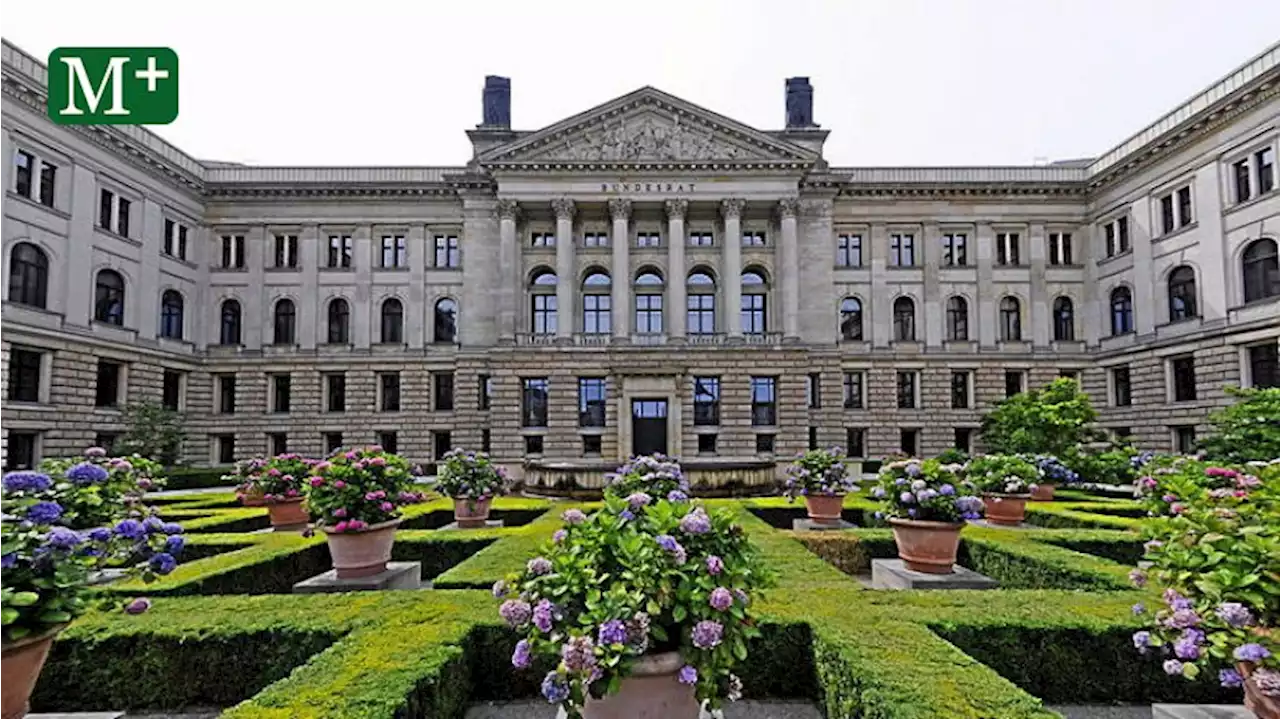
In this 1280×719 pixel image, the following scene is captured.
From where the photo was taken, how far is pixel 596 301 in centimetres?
3959

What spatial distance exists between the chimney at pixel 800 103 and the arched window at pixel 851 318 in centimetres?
1095

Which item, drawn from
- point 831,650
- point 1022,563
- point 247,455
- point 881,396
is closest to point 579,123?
point 881,396

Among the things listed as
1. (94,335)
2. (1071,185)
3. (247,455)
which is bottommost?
(247,455)

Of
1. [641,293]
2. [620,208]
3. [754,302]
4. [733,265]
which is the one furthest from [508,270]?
[754,302]

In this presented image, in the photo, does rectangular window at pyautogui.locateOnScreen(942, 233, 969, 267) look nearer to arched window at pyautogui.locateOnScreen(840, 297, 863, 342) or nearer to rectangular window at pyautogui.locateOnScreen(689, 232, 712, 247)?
arched window at pyautogui.locateOnScreen(840, 297, 863, 342)

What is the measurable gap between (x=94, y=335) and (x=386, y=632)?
33.1 m

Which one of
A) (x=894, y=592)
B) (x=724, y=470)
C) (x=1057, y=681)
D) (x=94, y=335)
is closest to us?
(x=1057, y=681)

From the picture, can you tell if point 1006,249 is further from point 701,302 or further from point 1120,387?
point 701,302

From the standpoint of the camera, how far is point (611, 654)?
4027 mm

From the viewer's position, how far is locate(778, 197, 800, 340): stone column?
3738cm

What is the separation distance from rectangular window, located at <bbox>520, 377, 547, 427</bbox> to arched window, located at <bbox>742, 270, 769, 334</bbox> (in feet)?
39.3

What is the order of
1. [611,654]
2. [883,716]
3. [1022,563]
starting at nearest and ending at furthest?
[611,654], [883,716], [1022,563]

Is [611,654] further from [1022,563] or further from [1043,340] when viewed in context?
[1043,340]

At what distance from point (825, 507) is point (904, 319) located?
28.1 m
